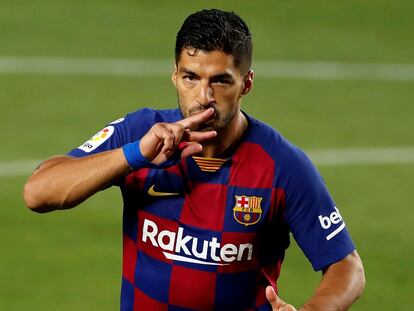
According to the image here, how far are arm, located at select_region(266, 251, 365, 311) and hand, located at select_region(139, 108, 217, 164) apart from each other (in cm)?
90

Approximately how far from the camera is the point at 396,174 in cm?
1292

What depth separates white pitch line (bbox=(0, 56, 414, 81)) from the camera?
50.6 ft

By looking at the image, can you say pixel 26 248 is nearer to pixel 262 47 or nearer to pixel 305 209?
pixel 305 209

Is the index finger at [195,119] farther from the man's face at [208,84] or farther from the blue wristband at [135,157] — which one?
the blue wristband at [135,157]

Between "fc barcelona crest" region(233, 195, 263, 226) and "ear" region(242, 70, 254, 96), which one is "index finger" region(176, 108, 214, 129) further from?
"fc barcelona crest" region(233, 195, 263, 226)

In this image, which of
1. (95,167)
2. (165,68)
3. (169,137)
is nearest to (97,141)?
(95,167)

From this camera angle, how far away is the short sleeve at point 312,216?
249 inches

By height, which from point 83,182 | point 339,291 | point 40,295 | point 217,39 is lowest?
point 40,295

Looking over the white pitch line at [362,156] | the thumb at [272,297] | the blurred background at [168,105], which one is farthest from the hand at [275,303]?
the white pitch line at [362,156]

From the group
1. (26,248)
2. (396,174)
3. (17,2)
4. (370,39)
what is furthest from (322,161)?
(17,2)

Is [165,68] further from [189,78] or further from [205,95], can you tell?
[205,95]

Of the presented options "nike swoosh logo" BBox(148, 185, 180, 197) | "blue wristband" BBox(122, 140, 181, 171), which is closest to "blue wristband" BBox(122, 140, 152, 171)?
"blue wristband" BBox(122, 140, 181, 171)

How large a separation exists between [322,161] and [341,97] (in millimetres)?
2353

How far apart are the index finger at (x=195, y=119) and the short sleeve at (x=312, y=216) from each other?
0.61 meters
